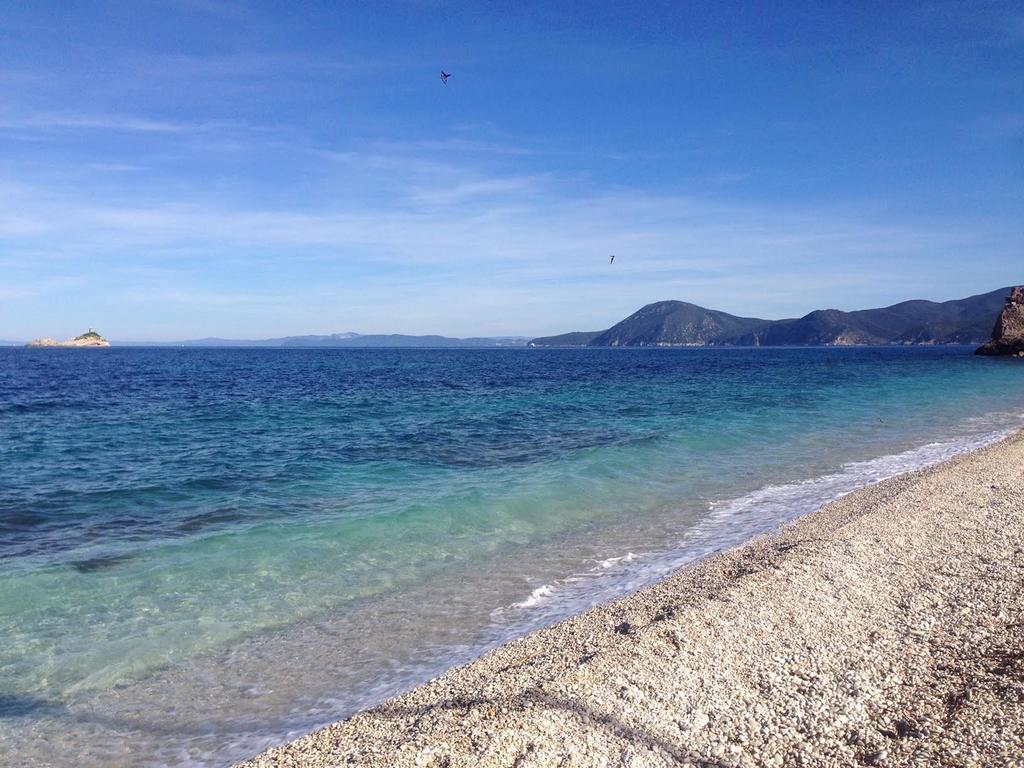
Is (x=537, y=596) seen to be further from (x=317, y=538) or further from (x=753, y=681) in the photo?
(x=317, y=538)

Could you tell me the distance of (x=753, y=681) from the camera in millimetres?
5457

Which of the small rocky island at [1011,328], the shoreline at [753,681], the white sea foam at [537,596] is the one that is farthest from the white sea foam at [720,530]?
the small rocky island at [1011,328]

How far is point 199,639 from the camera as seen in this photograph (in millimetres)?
7652

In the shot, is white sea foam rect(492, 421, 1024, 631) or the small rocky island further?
the small rocky island

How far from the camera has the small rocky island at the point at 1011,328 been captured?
99125mm

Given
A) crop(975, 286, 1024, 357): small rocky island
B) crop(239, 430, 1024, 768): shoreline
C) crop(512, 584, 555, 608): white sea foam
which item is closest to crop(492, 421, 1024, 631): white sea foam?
crop(512, 584, 555, 608): white sea foam

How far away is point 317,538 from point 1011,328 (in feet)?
395

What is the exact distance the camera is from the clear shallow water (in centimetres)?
646

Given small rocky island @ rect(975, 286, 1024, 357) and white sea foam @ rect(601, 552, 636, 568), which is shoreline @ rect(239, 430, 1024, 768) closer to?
white sea foam @ rect(601, 552, 636, 568)

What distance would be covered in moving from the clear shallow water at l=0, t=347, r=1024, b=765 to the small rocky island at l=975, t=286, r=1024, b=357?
9067 centimetres

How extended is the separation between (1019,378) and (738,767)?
213ft

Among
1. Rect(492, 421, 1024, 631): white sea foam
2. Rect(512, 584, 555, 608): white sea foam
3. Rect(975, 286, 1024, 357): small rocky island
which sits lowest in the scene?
Rect(512, 584, 555, 608): white sea foam

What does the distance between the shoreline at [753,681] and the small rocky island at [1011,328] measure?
11392 centimetres

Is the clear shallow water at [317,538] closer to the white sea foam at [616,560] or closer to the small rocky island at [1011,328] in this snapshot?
the white sea foam at [616,560]
